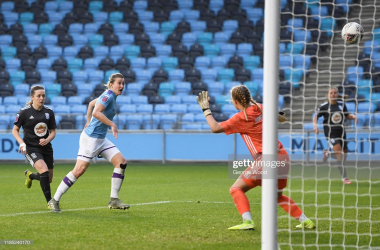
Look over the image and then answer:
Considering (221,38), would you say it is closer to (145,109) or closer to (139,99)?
(139,99)

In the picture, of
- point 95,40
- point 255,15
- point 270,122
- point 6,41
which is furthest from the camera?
point 255,15

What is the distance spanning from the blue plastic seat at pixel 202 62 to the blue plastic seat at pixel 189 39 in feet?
4.71

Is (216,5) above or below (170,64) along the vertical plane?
above

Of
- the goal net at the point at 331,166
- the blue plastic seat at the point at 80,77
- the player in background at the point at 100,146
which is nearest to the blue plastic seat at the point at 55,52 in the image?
the blue plastic seat at the point at 80,77

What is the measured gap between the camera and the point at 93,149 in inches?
320

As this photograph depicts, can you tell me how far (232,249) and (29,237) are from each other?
2.16 m

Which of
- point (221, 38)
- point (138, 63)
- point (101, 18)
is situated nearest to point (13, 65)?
point (101, 18)

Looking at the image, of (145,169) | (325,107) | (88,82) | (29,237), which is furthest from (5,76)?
(29,237)

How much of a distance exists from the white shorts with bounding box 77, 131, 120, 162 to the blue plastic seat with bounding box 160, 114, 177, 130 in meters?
9.78

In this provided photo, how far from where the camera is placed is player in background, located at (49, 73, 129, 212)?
802 centimetres

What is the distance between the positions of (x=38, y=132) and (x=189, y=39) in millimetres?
16071

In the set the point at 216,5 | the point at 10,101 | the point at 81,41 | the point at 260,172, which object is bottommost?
the point at 260,172

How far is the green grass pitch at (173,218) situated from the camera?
5.85 m

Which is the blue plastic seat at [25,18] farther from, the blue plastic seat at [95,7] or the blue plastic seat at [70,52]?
the blue plastic seat at [70,52]
